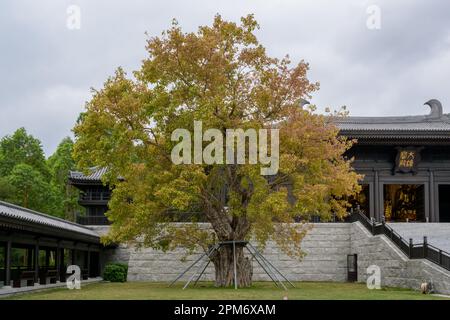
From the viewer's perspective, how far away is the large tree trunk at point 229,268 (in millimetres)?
27266

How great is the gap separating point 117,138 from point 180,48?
4.21 meters

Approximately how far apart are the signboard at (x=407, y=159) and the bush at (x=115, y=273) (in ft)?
57.1

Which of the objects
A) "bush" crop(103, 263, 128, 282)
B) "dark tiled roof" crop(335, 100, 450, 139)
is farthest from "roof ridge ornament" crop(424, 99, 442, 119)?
"bush" crop(103, 263, 128, 282)

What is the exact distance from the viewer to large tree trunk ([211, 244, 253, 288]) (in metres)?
Answer: 27.3

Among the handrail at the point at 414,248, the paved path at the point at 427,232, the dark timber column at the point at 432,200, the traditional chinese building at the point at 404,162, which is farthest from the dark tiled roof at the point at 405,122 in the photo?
the handrail at the point at 414,248

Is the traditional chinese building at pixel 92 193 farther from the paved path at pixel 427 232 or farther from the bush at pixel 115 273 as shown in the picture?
the paved path at pixel 427 232

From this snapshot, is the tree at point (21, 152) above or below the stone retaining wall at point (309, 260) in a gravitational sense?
above

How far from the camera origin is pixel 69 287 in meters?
28.7

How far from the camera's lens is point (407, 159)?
132ft

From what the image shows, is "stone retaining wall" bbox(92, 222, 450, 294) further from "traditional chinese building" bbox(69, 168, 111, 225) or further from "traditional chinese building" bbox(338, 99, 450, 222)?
"traditional chinese building" bbox(69, 168, 111, 225)

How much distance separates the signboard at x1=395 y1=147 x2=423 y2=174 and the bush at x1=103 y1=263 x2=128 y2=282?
1741 centimetres

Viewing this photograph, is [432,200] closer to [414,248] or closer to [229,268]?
[414,248]

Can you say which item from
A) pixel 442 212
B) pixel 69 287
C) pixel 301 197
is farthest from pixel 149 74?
pixel 442 212

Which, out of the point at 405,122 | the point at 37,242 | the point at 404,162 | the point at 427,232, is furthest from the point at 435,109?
the point at 37,242
